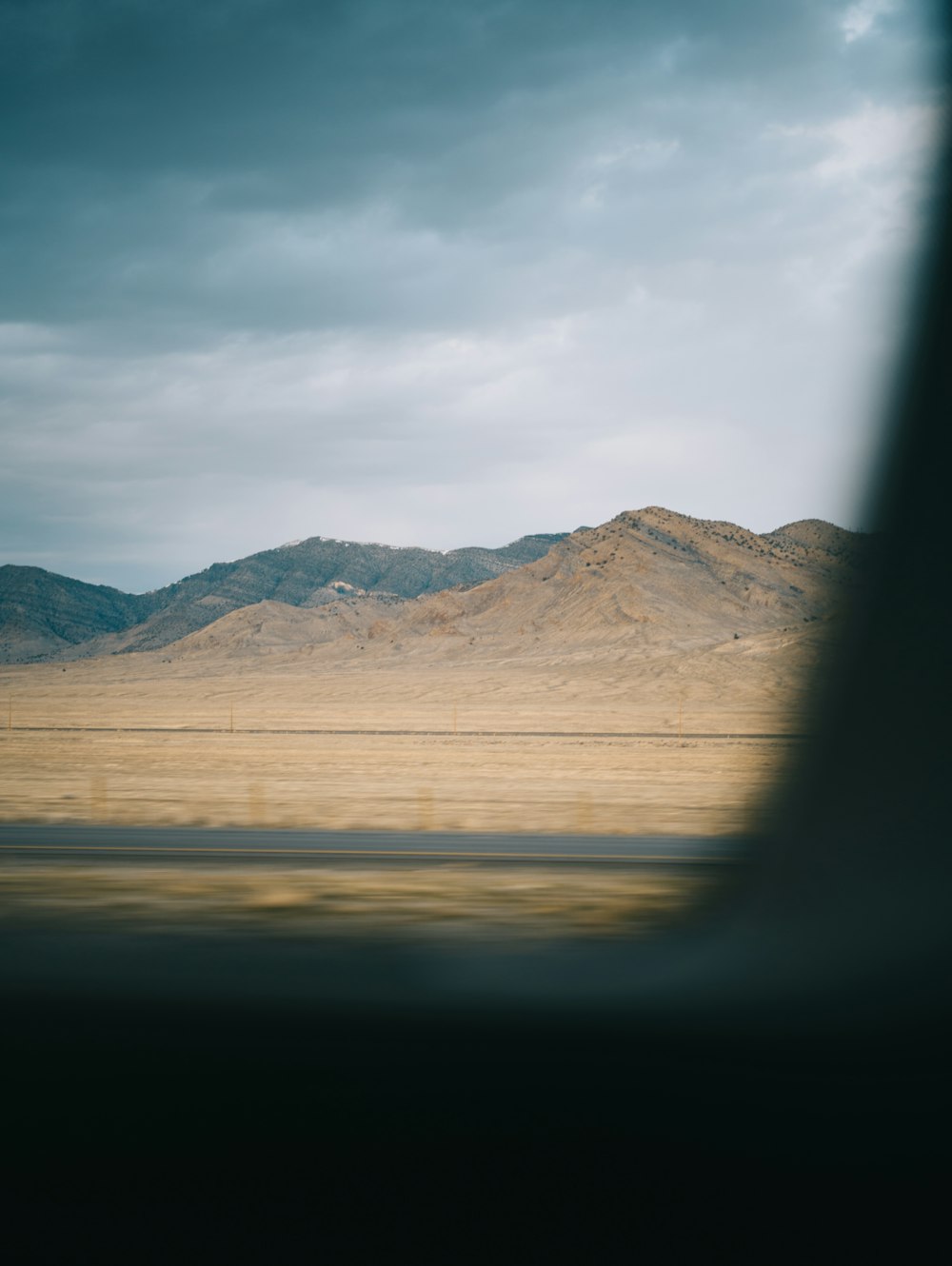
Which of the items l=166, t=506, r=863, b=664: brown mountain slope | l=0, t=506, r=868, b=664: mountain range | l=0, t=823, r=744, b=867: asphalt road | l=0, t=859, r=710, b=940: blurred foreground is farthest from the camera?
l=0, t=506, r=868, b=664: mountain range

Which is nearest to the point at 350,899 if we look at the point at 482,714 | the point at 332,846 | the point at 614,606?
the point at 332,846

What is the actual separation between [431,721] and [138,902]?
52.3m

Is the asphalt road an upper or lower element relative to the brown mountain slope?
lower

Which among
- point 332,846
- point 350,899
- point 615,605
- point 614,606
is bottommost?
point 332,846

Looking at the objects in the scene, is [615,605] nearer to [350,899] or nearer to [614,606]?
[614,606]

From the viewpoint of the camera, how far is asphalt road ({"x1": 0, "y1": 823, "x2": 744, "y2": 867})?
16.3 m

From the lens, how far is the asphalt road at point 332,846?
640 inches

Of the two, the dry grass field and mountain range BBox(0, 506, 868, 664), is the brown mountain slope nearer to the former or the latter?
mountain range BBox(0, 506, 868, 664)

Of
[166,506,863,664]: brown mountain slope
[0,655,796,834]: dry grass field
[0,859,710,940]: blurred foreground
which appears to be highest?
[166,506,863,664]: brown mountain slope

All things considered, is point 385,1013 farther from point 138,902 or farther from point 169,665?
point 169,665

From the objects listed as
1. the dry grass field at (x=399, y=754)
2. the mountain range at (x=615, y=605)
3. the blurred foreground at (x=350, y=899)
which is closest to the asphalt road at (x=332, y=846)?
the blurred foreground at (x=350, y=899)

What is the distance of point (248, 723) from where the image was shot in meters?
63.3

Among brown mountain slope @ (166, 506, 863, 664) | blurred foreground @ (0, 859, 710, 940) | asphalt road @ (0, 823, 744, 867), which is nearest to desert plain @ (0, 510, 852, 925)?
blurred foreground @ (0, 859, 710, 940)

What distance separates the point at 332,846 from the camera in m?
17.9
